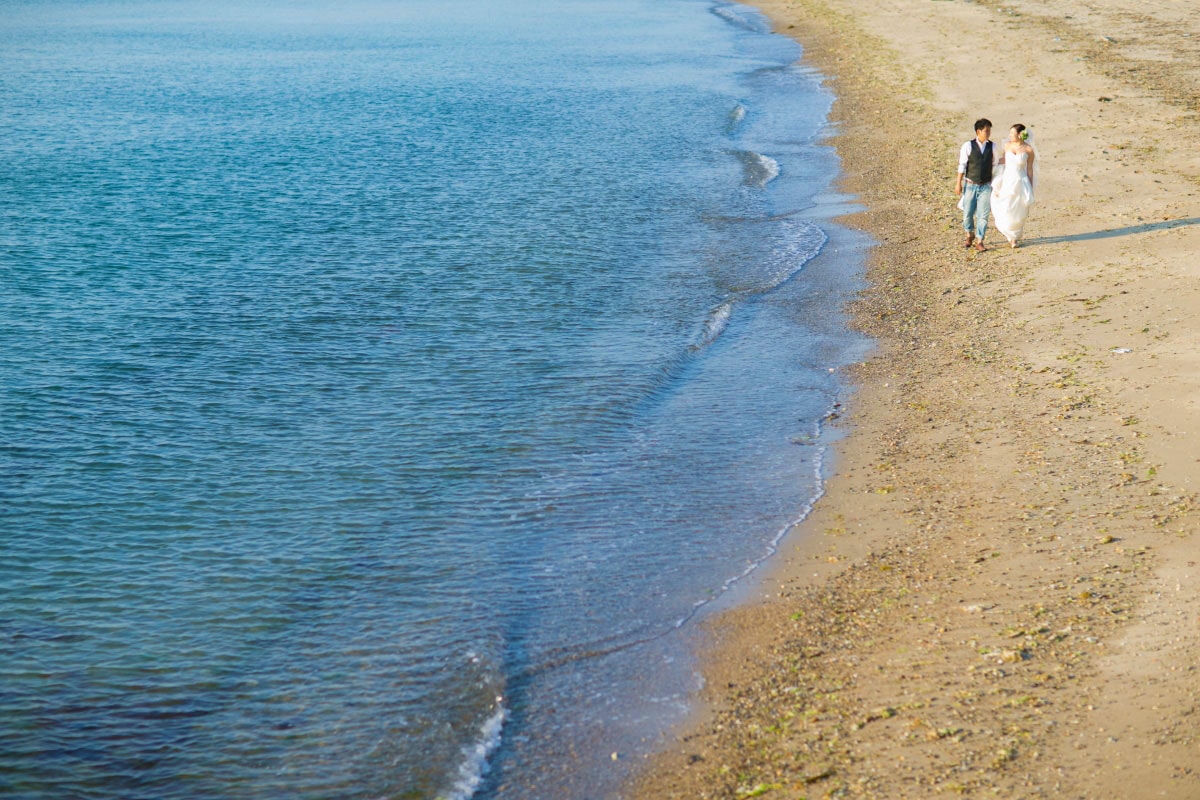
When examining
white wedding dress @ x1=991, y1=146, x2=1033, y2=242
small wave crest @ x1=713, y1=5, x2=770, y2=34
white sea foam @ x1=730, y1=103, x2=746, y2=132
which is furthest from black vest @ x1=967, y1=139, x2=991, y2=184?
small wave crest @ x1=713, y1=5, x2=770, y2=34

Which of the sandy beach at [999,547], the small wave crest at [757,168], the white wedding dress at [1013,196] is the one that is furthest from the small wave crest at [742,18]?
the white wedding dress at [1013,196]

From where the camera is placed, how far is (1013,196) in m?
15.2

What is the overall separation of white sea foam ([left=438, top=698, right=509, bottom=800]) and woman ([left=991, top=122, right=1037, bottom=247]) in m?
11.0

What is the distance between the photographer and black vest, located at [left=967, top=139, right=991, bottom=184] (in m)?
14.9

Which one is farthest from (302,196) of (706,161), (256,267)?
(706,161)

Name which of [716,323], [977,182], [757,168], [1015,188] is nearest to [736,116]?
[757,168]

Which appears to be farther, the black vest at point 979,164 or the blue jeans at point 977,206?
the blue jeans at point 977,206

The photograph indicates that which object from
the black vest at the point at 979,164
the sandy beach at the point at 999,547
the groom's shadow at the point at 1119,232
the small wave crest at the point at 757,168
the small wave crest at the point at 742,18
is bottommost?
the sandy beach at the point at 999,547

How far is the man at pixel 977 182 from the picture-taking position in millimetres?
14898

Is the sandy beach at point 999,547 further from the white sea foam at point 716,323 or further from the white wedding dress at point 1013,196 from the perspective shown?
the white sea foam at point 716,323

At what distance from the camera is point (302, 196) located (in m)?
21.4

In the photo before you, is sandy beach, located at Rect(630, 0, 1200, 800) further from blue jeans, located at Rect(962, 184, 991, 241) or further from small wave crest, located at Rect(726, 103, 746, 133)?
small wave crest, located at Rect(726, 103, 746, 133)

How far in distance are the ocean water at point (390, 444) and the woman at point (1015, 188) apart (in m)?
2.43

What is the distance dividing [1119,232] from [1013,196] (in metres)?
1.68
